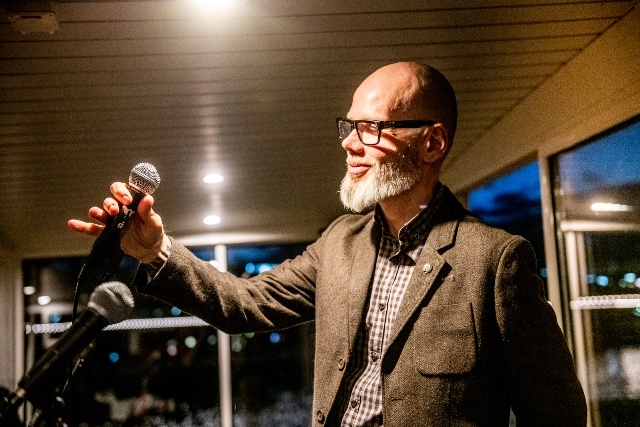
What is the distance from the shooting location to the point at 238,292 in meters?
1.58

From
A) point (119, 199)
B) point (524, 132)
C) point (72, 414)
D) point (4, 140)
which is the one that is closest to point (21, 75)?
point (4, 140)

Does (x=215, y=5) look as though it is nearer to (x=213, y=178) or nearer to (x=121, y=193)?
(x=121, y=193)

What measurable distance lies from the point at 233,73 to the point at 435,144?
129 centimetres

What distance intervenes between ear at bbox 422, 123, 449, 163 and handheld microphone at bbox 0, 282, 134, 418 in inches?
35.1

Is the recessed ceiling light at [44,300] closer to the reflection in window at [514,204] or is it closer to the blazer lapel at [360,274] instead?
the blazer lapel at [360,274]

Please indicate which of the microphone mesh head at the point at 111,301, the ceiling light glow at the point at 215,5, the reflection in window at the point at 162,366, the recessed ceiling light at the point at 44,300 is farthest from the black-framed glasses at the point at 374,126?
the recessed ceiling light at the point at 44,300

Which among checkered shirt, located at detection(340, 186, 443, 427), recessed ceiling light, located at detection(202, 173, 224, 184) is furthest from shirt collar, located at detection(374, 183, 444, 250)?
recessed ceiling light, located at detection(202, 173, 224, 184)

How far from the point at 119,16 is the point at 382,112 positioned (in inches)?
39.2

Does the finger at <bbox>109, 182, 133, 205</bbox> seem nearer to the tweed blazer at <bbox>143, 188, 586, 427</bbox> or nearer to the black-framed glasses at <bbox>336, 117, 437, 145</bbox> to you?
the tweed blazer at <bbox>143, 188, 586, 427</bbox>

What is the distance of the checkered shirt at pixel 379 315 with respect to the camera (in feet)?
4.69

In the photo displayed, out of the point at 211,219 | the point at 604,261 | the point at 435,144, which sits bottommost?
the point at 604,261

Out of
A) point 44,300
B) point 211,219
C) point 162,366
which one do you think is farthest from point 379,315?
point 162,366

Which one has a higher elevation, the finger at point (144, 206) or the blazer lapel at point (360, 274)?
the finger at point (144, 206)

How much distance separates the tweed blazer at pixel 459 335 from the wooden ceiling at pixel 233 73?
97cm
